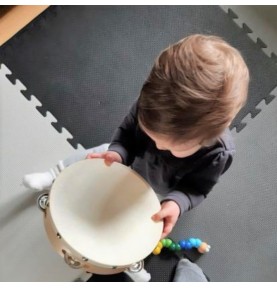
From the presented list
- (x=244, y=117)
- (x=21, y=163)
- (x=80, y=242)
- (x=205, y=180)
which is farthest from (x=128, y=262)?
(x=244, y=117)

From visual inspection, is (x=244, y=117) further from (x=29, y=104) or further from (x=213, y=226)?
(x=29, y=104)

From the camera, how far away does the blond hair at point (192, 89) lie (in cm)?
77

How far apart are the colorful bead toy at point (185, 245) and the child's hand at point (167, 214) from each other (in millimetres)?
289

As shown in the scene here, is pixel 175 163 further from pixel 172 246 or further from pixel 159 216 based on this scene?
pixel 172 246

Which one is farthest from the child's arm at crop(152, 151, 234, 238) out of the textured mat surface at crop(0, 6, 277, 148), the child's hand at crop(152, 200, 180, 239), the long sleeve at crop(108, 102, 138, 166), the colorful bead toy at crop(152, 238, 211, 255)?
the textured mat surface at crop(0, 6, 277, 148)

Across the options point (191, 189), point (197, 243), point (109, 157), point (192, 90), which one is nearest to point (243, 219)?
point (197, 243)

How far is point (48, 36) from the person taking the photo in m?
1.39

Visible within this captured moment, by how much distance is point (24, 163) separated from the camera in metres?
1.28

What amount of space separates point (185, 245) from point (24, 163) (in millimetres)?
430

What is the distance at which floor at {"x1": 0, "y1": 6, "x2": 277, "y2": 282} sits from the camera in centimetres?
120

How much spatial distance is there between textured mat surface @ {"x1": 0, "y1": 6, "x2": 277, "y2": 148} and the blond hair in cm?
55

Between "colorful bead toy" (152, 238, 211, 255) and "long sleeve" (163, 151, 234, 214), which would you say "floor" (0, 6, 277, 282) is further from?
"long sleeve" (163, 151, 234, 214)

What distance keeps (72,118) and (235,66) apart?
0.63 m

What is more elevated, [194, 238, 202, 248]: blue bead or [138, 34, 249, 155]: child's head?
[138, 34, 249, 155]: child's head
